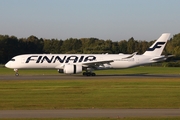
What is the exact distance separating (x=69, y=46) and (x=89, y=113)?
12548 cm

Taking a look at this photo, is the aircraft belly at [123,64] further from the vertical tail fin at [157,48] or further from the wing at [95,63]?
the vertical tail fin at [157,48]

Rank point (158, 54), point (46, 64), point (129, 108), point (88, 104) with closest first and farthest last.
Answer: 1. point (129, 108)
2. point (88, 104)
3. point (46, 64)
4. point (158, 54)

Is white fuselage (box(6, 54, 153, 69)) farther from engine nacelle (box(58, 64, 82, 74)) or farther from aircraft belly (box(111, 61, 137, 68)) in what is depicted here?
engine nacelle (box(58, 64, 82, 74))

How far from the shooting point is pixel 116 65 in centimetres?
5044

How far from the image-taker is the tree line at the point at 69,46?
116m

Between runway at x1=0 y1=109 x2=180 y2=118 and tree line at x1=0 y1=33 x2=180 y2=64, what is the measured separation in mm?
93930

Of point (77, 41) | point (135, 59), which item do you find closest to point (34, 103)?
point (135, 59)

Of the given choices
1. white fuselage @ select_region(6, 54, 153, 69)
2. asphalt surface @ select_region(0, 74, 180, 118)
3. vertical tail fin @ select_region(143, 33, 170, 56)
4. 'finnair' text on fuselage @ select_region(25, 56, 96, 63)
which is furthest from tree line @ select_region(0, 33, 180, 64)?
asphalt surface @ select_region(0, 74, 180, 118)

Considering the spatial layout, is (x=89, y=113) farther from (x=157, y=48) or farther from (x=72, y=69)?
(x=157, y=48)

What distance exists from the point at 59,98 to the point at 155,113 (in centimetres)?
740

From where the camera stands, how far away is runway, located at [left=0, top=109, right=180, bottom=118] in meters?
15.2

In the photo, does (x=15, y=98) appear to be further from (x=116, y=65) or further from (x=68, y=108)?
(x=116, y=65)

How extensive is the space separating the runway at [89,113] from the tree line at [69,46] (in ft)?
308

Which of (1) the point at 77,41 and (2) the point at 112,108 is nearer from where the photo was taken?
(2) the point at 112,108
